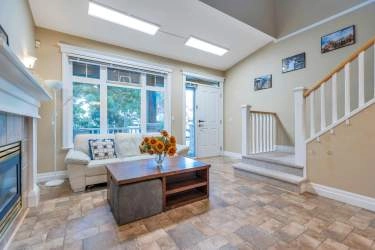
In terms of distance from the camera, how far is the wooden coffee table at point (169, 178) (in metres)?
1.99

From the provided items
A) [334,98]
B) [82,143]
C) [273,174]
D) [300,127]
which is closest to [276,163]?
[273,174]

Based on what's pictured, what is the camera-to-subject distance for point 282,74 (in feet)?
13.9

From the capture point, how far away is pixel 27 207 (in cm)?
222

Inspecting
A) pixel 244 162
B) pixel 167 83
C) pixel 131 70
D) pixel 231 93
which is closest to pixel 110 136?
pixel 131 70

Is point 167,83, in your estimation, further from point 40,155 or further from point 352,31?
point 352,31

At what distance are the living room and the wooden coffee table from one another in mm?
24

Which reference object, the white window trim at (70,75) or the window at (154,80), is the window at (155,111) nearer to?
the window at (154,80)

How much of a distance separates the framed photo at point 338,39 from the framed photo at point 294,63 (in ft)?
1.19

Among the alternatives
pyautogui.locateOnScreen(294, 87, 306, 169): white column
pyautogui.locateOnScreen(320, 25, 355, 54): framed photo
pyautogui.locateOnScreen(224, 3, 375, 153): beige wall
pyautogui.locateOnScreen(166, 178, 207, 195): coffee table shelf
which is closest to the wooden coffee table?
pyautogui.locateOnScreen(166, 178, 207, 195): coffee table shelf

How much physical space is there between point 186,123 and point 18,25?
3720 mm

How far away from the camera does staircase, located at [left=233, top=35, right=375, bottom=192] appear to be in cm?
238

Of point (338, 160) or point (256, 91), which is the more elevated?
point (256, 91)

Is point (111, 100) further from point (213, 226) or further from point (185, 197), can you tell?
point (213, 226)

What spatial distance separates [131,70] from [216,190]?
3083 millimetres
